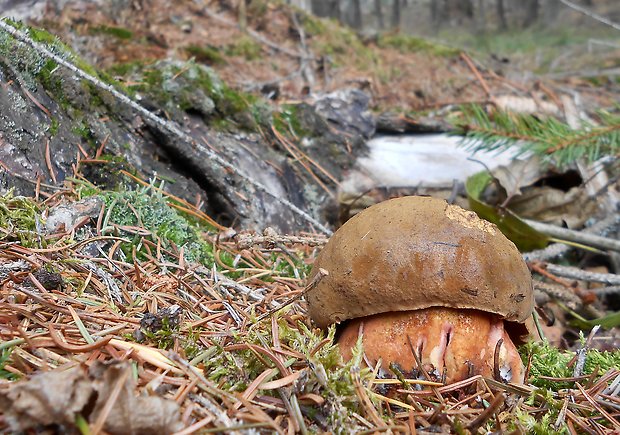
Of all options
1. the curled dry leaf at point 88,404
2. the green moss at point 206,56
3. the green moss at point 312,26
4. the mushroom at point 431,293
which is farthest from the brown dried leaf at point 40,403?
the green moss at point 312,26

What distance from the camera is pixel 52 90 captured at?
2.20 m

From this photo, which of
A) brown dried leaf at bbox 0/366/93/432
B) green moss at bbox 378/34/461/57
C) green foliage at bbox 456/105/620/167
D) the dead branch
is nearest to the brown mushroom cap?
brown dried leaf at bbox 0/366/93/432

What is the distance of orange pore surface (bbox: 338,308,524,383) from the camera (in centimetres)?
145

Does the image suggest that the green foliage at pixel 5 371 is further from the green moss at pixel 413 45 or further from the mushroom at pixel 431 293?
the green moss at pixel 413 45

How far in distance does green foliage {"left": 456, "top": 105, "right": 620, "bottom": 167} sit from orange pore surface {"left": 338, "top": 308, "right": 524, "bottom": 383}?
5.59 feet

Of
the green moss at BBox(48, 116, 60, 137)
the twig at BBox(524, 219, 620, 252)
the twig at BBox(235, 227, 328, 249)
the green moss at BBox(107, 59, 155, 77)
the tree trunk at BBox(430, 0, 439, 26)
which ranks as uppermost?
the green moss at BBox(48, 116, 60, 137)

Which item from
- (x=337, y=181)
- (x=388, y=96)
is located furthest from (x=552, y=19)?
(x=337, y=181)

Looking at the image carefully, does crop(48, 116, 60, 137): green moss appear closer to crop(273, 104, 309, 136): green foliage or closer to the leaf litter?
the leaf litter

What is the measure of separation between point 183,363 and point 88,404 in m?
0.25

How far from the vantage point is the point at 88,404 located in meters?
0.92

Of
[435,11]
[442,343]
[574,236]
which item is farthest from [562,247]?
[435,11]

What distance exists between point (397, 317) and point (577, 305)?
1444mm

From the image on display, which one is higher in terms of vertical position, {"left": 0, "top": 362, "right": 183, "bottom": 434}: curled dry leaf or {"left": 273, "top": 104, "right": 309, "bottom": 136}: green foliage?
{"left": 0, "top": 362, "right": 183, "bottom": 434}: curled dry leaf

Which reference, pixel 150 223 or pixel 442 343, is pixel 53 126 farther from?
pixel 442 343
